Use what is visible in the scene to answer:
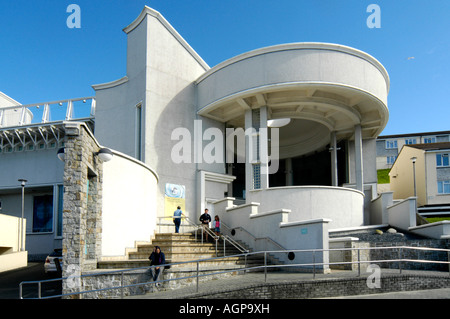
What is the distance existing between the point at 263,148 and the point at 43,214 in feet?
54.5

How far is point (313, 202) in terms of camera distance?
17891 mm

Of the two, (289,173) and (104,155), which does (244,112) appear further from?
(104,155)

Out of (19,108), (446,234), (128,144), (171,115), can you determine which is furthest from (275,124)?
(19,108)

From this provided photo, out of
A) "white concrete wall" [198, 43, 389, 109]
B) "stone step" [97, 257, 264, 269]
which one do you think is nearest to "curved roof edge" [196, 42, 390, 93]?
"white concrete wall" [198, 43, 389, 109]

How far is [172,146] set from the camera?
20.9 meters

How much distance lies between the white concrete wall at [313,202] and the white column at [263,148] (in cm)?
73

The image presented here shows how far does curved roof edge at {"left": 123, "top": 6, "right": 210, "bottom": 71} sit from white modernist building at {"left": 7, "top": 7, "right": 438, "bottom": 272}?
5cm

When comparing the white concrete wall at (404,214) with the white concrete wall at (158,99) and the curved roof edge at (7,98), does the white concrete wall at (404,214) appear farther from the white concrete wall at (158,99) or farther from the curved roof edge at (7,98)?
the curved roof edge at (7,98)

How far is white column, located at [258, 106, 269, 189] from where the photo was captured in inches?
755

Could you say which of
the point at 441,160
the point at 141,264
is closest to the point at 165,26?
the point at 141,264

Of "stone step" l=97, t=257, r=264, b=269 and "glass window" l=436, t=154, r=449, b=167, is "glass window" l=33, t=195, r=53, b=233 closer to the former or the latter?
"stone step" l=97, t=257, r=264, b=269

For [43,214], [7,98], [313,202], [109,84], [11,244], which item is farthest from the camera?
[7,98]
